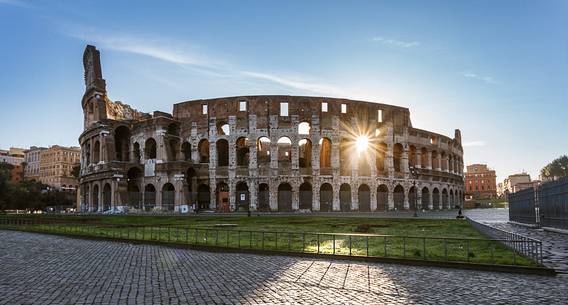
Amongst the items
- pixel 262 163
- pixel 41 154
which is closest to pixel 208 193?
pixel 262 163

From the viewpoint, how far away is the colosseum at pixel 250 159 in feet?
151

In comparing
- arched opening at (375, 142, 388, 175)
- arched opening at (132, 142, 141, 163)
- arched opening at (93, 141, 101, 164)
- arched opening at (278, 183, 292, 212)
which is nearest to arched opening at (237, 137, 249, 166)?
arched opening at (278, 183, 292, 212)

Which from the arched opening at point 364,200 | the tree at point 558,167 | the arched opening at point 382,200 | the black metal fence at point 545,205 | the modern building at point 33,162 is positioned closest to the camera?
the black metal fence at point 545,205

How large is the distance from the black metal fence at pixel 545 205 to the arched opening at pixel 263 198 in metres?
24.7

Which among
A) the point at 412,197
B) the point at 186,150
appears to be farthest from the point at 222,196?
the point at 412,197

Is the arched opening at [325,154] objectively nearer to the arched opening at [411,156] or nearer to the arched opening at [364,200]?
the arched opening at [364,200]

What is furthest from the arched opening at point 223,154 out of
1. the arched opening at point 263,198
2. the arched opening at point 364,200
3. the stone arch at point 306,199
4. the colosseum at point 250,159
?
the arched opening at point 364,200

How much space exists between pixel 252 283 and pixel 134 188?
4466 centimetres

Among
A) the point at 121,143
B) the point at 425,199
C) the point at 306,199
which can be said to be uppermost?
the point at 121,143

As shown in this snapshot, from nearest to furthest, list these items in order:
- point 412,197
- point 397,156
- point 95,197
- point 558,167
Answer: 1. point 95,197
2. point 412,197
3. point 397,156
4. point 558,167

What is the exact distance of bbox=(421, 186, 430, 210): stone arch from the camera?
176 feet

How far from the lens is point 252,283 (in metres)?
8.56

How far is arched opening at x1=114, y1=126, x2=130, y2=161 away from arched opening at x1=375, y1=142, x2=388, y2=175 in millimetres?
28629

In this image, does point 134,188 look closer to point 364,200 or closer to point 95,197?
point 95,197
